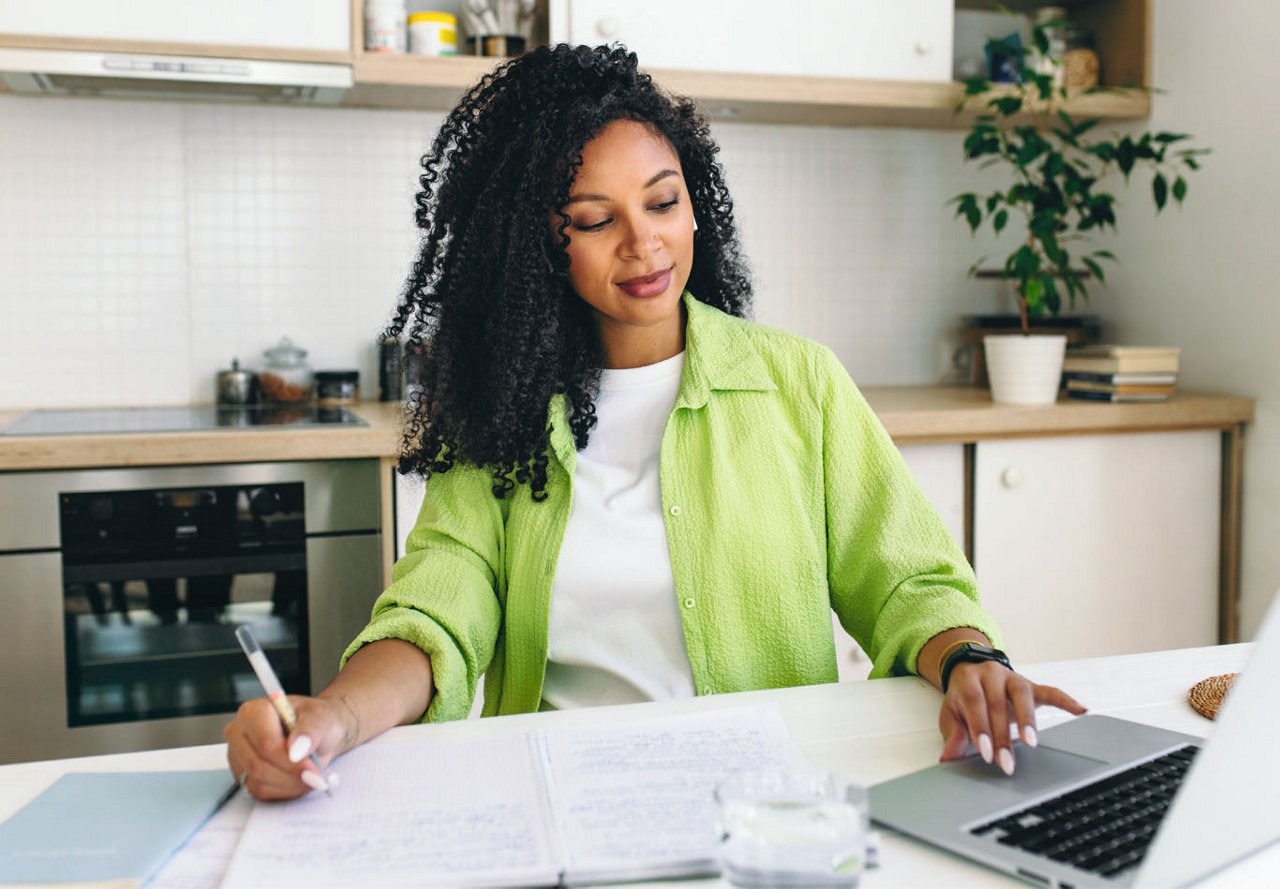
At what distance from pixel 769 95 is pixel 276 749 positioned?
2.10m

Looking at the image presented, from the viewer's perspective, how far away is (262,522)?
2.29 meters

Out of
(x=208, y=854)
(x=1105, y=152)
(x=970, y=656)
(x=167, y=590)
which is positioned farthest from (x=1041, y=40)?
(x=208, y=854)

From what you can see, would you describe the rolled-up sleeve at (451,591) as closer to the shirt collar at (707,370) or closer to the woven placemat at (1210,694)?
the shirt collar at (707,370)

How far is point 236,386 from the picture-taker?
8.89ft

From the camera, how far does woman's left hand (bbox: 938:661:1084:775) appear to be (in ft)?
3.16

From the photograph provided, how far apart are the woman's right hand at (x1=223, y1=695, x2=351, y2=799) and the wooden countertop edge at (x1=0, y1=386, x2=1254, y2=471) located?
134cm

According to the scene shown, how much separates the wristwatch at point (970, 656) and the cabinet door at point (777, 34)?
1788mm

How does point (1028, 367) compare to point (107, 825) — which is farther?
point (1028, 367)

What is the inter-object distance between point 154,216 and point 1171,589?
2404 mm

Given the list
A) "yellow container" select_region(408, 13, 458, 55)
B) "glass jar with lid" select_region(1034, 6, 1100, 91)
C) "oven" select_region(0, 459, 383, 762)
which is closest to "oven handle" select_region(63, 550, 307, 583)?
"oven" select_region(0, 459, 383, 762)

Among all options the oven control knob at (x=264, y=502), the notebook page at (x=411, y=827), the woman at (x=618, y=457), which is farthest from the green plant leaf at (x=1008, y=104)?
the notebook page at (x=411, y=827)

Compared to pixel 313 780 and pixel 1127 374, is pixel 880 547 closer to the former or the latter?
pixel 313 780

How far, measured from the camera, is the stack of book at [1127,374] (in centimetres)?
267

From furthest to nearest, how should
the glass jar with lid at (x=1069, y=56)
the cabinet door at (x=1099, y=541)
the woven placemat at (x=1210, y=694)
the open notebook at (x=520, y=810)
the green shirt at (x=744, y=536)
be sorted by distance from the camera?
1. the glass jar with lid at (x=1069, y=56)
2. the cabinet door at (x=1099, y=541)
3. the green shirt at (x=744, y=536)
4. the woven placemat at (x=1210, y=694)
5. the open notebook at (x=520, y=810)
